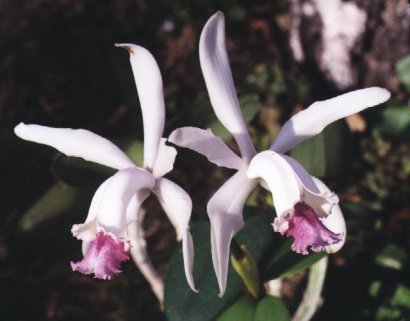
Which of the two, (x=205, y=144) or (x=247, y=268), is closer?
(x=205, y=144)

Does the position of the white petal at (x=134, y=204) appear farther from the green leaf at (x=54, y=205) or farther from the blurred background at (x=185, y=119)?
the green leaf at (x=54, y=205)

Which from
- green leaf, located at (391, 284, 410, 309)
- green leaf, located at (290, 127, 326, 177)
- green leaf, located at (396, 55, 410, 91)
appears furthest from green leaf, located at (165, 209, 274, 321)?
green leaf, located at (396, 55, 410, 91)

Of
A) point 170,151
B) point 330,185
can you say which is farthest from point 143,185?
point 330,185

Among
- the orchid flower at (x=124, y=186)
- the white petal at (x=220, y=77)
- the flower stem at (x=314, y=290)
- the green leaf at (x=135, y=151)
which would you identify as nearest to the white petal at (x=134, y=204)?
the orchid flower at (x=124, y=186)

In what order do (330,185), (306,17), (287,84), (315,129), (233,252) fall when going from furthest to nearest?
(287,84) < (306,17) < (330,185) < (233,252) < (315,129)

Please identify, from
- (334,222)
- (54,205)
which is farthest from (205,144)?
(54,205)

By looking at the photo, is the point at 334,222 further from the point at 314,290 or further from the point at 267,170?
the point at 314,290

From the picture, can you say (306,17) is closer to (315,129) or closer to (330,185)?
(330,185)
